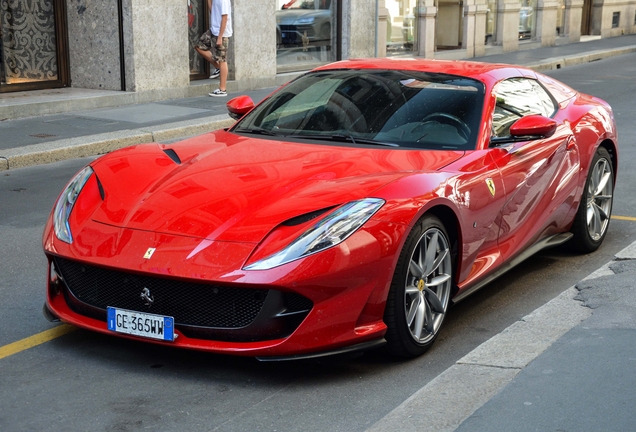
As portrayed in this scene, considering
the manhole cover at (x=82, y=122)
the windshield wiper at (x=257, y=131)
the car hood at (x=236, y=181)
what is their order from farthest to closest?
the manhole cover at (x=82, y=122)
the windshield wiper at (x=257, y=131)
the car hood at (x=236, y=181)

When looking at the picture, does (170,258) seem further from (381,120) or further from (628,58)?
(628,58)

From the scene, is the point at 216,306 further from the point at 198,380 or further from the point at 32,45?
the point at 32,45

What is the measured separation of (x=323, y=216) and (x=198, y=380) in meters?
0.91

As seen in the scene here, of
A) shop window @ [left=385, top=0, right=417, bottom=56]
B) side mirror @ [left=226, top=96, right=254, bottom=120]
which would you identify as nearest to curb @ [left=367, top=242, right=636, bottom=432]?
side mirror @ [left=226, top=96, right=254, bottom=120]

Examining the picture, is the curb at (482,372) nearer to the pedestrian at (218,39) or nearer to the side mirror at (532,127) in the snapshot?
the side mirror at (532,127)

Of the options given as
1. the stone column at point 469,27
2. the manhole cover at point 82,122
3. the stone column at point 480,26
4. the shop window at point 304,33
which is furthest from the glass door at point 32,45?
the stone column at point 480,26

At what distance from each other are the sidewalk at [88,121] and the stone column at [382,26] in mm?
5513

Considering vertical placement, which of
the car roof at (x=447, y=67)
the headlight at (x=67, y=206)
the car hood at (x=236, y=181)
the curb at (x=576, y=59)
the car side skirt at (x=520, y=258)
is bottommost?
the curb at (x=576, y=59)

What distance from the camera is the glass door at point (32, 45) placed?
47.0 feet

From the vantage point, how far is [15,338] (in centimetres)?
477

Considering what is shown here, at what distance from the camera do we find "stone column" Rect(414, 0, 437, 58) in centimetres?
2323

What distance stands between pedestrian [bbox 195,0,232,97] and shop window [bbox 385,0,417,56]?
7.18 m

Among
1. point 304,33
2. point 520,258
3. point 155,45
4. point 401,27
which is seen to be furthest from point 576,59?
point 520,258

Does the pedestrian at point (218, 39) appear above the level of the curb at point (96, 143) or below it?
above
